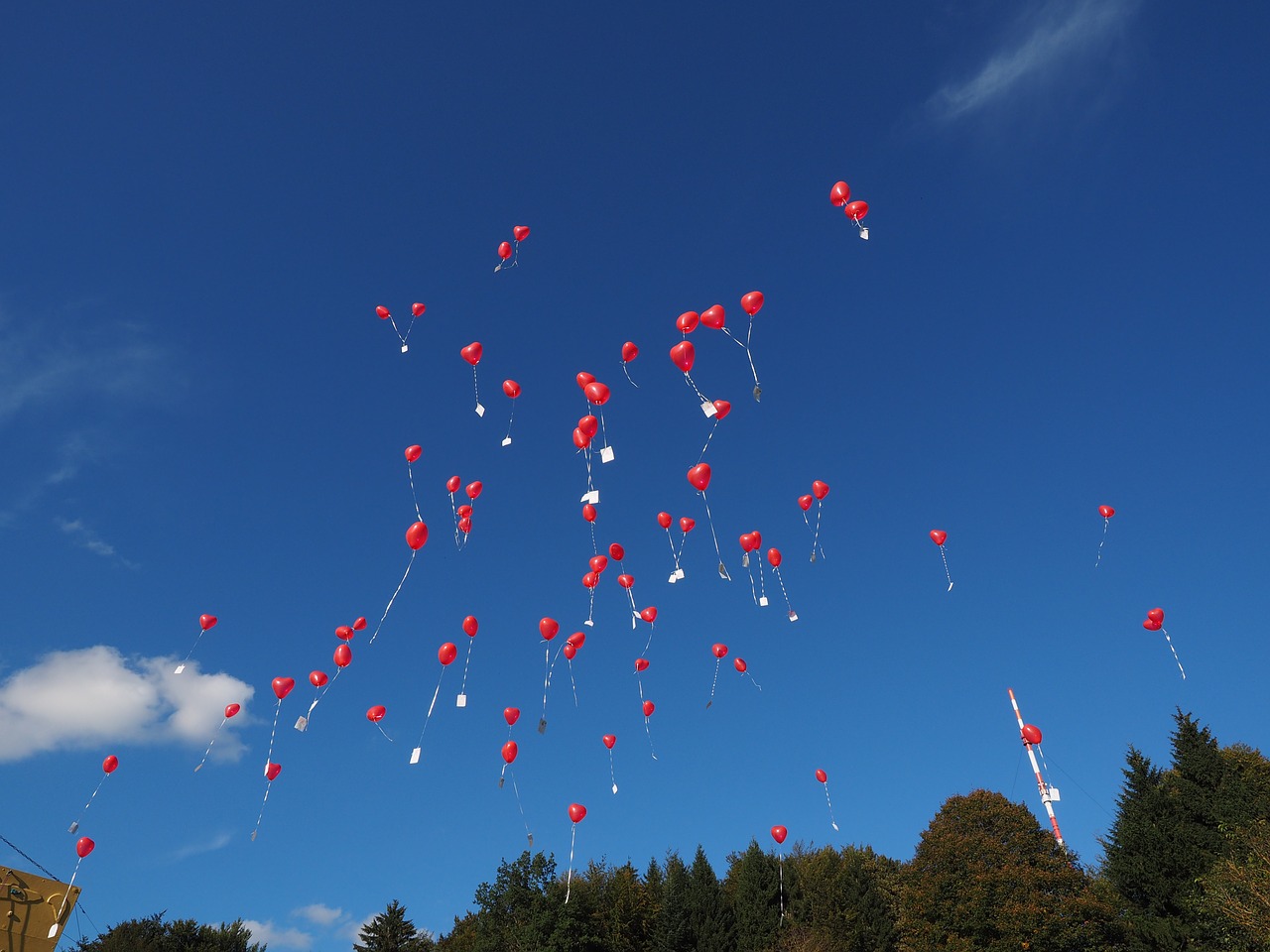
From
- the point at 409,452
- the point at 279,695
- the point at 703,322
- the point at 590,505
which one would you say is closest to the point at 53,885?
the point at 279,695

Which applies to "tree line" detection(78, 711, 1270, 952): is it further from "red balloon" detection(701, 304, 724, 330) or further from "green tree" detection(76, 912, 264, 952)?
"red balloon" detection(701, 304, 724, 330)

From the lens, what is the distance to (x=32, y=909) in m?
16.2

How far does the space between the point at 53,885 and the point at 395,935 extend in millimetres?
19864

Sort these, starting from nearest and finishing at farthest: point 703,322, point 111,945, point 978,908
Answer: point 703,322
point 978,908
point 111,945

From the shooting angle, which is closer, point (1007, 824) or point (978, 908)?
point (978, 908)

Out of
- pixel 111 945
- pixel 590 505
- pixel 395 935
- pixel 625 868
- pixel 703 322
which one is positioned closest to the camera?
pixel 703 322

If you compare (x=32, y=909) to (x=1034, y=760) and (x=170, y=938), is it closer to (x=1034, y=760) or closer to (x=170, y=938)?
(x=170, y=938)

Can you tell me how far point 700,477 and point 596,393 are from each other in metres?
2.63

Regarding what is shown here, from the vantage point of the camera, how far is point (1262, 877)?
1988 centimetres

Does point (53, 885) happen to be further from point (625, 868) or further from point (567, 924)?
point (625, 868)

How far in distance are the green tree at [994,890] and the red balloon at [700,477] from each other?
20.2 metres

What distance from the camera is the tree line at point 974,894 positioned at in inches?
985

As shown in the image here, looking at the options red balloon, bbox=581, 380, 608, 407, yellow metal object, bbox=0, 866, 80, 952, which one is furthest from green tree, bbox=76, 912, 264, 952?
red balloon, bbox=581, 380, 608, 407

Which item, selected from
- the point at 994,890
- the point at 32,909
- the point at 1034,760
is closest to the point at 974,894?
the point at 994,890
